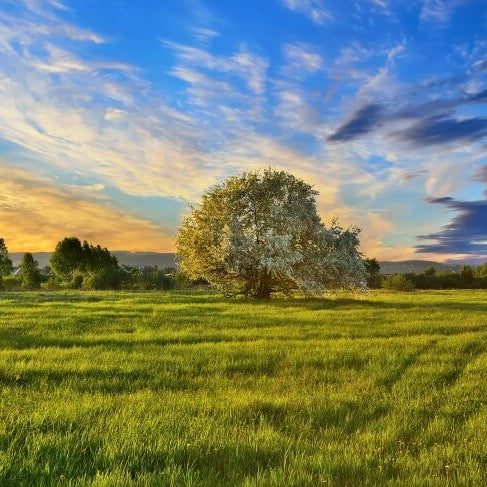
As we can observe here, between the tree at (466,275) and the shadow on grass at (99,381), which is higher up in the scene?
the tree at (466,275)

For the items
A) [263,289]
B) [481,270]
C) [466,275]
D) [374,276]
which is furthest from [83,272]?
[481,270]

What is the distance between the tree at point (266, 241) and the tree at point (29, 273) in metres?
52.8

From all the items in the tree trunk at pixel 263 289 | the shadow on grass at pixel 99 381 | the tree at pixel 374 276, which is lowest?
the shadow on grass at pixel 99 381

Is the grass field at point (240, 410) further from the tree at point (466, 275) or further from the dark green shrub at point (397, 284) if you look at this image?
the tree at point (466, 275)

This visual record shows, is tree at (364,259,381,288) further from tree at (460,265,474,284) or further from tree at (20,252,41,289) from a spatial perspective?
tree at (20,252,41,289)

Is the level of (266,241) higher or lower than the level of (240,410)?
higher

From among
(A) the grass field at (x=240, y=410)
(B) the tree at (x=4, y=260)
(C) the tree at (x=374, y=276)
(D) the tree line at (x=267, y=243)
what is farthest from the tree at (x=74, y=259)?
(A) the grass field at (x=240, y=410)

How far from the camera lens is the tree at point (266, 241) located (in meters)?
43.0

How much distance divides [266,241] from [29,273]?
60988 millimetres

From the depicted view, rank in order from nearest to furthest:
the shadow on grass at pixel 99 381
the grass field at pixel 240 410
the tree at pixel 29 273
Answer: the grass field at pixel 240 410 < the shadow on grass at pixel 99 381 < the tree at pixel 29 273

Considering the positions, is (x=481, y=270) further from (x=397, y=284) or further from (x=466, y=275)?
(x=397, y=284)

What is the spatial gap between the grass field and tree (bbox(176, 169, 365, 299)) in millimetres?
22206

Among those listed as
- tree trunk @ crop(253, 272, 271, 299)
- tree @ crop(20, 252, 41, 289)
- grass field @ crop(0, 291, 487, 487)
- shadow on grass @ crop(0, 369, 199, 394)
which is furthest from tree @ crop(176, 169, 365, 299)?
tree @ crop(20, 252, 41, 289)

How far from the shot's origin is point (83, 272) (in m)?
104
